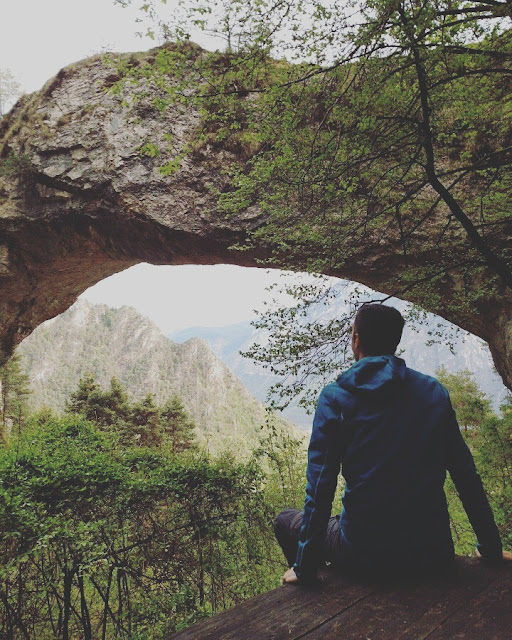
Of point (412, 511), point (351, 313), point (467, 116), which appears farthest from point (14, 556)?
point (467, 116)

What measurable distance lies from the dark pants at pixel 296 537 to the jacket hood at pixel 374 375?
0.73 metres

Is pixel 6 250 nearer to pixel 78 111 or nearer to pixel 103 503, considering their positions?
pixel 78 111

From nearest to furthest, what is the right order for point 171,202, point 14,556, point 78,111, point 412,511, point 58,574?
1. point 412,511
2. point 14,556
3. point 58,574
4. point 171,202
5. point 78,111

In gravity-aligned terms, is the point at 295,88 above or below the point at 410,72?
above

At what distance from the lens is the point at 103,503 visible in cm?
372

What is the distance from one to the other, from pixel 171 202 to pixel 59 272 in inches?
253

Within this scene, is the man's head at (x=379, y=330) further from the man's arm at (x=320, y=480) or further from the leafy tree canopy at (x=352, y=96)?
the leafy tree canopy at (x=352, y=96)

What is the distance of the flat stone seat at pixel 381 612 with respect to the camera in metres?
1.19

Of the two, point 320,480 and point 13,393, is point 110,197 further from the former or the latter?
point 13,393

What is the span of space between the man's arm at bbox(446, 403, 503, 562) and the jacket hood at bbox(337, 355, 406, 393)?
1.02ft

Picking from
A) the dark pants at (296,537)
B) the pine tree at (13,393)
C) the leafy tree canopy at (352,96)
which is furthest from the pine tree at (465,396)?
the pine tree at (13,393)

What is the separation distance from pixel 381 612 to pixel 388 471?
1.58 feet

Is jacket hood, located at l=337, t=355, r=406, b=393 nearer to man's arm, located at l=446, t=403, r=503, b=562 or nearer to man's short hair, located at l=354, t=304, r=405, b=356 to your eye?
man's short hair, located at l=354, t=304, r=405, b=356

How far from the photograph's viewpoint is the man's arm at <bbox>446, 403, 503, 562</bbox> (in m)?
1.68
